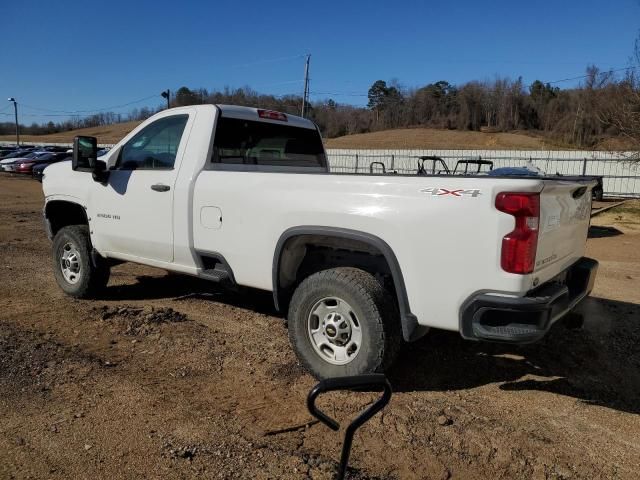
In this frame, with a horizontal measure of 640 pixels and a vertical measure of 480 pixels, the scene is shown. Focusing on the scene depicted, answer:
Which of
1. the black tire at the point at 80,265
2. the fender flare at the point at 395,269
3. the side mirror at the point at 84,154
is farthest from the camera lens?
the black tire at the point at 80,265

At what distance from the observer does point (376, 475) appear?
288 cm

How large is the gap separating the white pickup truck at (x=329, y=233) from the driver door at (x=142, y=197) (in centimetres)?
2

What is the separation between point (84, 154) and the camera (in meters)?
5.30

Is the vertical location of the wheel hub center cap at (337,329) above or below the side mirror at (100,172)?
below

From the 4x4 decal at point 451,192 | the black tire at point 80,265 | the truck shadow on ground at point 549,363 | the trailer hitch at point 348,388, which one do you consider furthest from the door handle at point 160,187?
the trailer hitch at point 348,388

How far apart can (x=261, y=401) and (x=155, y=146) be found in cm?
272

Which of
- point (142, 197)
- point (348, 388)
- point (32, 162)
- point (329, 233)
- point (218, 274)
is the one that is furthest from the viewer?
point (32, 162)

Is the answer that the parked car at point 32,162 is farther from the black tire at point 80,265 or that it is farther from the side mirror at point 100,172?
the side mirror at point 100,172

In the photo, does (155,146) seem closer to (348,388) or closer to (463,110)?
(348,388)

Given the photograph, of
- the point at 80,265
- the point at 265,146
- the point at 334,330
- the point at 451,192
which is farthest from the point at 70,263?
the point at 451,192

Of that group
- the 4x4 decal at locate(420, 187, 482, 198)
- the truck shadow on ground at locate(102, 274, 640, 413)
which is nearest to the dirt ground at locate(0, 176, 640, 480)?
the truck shadow on ground at locate(102, 274, 640, 413)

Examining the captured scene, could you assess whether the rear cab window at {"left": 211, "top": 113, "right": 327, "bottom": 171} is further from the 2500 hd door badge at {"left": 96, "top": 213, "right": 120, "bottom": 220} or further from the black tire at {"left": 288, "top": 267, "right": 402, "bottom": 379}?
the black tire at {"left": 288, "top": 267, "right": 402, "bottom": 379}

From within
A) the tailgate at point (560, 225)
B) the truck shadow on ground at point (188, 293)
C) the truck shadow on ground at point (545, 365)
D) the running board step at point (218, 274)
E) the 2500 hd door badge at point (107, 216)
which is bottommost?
the truck shadow on ground at point (545, 365)

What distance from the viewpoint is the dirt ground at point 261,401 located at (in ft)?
9.80
